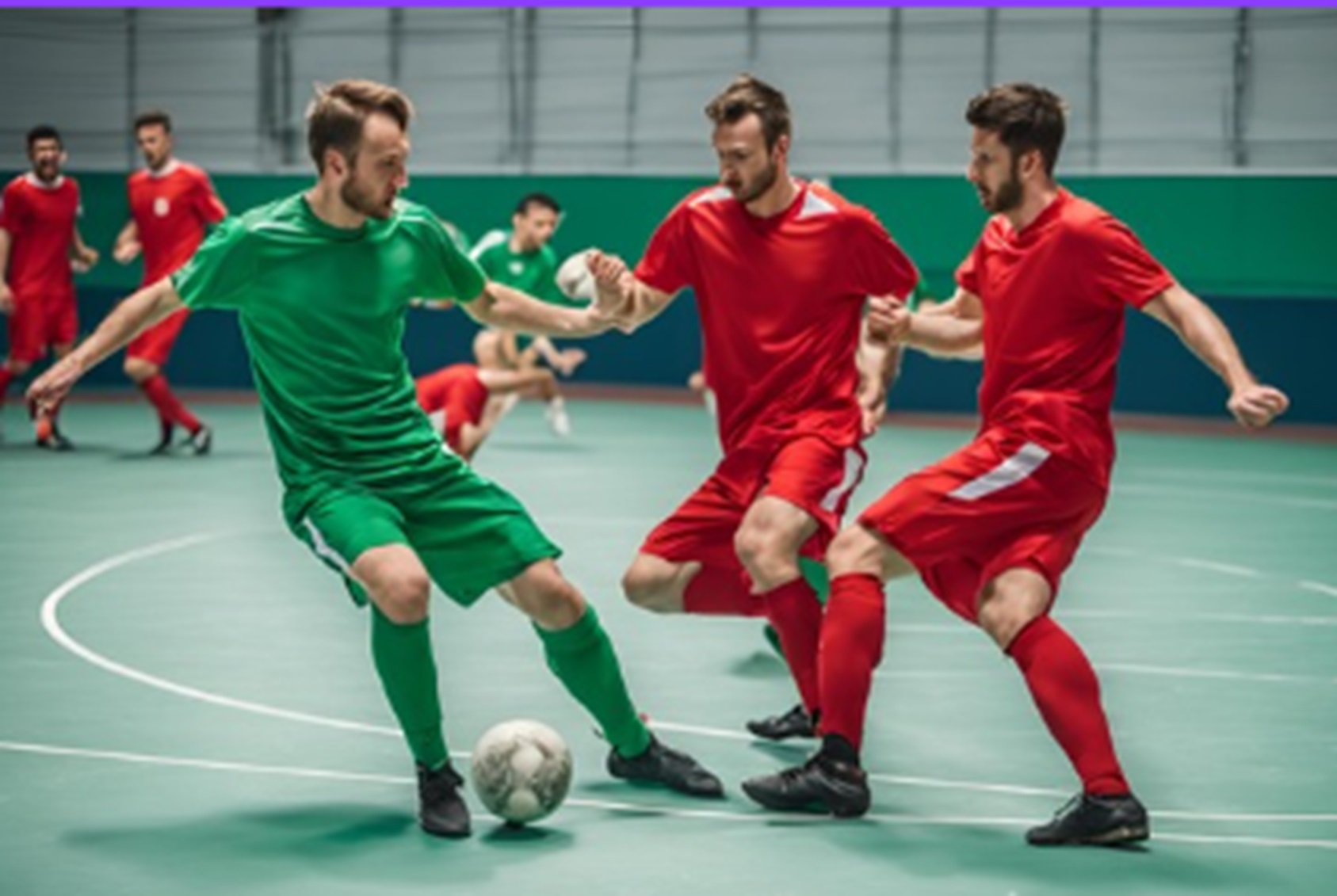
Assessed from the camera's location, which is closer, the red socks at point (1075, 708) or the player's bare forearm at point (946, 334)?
the red socks at point (1075, 708)

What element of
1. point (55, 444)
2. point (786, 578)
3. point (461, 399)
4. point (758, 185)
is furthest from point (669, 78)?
point (786, 578)

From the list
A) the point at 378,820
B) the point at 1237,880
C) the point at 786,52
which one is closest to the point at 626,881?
the point at 378,820

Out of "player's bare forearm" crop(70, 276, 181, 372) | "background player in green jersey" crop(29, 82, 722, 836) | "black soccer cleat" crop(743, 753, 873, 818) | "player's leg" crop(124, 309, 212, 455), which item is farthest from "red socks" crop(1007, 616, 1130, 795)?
"player's leg" crop(124, 309, 212, 455)

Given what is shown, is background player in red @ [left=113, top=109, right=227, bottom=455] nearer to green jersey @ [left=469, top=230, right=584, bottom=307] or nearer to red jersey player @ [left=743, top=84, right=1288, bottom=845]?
green jersey @ [left=469, top=230, right=584, bottom=307]

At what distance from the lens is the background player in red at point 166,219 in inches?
674

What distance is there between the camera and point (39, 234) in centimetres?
1830

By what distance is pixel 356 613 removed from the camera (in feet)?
33.1

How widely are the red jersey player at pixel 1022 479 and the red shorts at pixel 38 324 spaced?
1307 centimetres

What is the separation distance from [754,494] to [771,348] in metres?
0.47

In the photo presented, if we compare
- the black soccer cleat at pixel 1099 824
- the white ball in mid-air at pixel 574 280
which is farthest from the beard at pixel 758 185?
the white ball in mid-air at pixel 574 280

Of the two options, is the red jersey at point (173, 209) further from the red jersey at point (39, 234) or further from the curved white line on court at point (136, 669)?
the curved white line on court at point (136, 669)

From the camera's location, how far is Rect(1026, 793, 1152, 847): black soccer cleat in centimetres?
609

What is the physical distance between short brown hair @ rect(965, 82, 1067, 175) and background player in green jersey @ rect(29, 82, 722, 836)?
161cm

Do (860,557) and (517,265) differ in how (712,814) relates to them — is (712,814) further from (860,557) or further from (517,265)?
(517,265)
